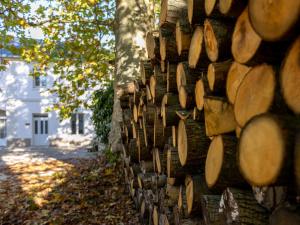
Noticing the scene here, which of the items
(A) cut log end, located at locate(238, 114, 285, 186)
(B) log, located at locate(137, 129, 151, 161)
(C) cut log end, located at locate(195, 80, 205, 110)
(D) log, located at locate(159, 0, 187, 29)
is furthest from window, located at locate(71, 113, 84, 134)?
(A) cut log end, located at locate(238, 114, 285, 186)

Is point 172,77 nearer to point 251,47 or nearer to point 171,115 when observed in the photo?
point 171,115

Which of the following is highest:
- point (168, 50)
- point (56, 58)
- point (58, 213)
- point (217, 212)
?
point (56, 58)

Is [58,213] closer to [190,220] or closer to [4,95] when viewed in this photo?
[190,220]

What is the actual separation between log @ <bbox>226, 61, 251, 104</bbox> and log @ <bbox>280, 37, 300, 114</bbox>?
38cm

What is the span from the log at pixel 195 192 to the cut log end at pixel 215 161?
342 millimetres

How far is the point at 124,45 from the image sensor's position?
23.9 ft

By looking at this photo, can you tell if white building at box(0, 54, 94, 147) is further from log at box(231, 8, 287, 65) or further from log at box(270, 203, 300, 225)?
log at box(270, 203, 300, 225)

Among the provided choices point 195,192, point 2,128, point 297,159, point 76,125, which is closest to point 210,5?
point 297,159

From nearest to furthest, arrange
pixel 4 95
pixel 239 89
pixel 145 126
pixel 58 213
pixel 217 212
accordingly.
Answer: pixel 239 89, pixel 217 212, pixel 145 126, pixel 58 213, pixel 4 95

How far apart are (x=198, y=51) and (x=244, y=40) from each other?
646 mm

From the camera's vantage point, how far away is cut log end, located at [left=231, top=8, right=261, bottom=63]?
1.32m

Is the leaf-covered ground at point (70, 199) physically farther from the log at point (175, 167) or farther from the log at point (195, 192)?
the log at point (195, 192)

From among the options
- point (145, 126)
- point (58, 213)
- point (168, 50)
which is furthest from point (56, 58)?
point (168, 50)

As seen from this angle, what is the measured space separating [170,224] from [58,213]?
2.55 metres
